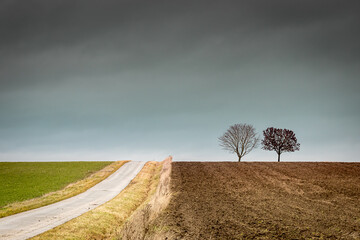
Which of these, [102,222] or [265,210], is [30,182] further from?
[265,210]

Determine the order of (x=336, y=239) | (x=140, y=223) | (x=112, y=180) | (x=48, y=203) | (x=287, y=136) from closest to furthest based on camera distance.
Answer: (x=336, y=239) < (x=140, y=223) < (x=48, y=203) < (x=112, y=180) < (x=287, y=136)

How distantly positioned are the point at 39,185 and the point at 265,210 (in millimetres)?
34425

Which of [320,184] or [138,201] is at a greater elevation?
[320,184]

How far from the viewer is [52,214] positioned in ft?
72.9

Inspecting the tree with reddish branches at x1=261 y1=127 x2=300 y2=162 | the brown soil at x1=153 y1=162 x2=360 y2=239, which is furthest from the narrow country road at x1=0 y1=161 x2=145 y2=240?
the tree with reddish branches at x1=261 y1=127 x2=300 y2=162

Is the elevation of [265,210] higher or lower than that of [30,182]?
higher

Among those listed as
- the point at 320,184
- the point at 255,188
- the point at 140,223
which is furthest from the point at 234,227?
A: the point at 320,184

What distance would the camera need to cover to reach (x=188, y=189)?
73.7ft

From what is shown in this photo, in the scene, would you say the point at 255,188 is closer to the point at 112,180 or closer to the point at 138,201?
the point at 138,201

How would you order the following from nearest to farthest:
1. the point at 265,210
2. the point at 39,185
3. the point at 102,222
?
the point at 265,210
the point at 102,222
the point at 39,185

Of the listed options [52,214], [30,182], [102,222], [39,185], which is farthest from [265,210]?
[30,182]

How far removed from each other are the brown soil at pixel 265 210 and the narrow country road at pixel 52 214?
31.5 ft

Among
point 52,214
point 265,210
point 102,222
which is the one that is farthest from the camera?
point 52,214

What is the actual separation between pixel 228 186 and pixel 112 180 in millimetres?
23836
